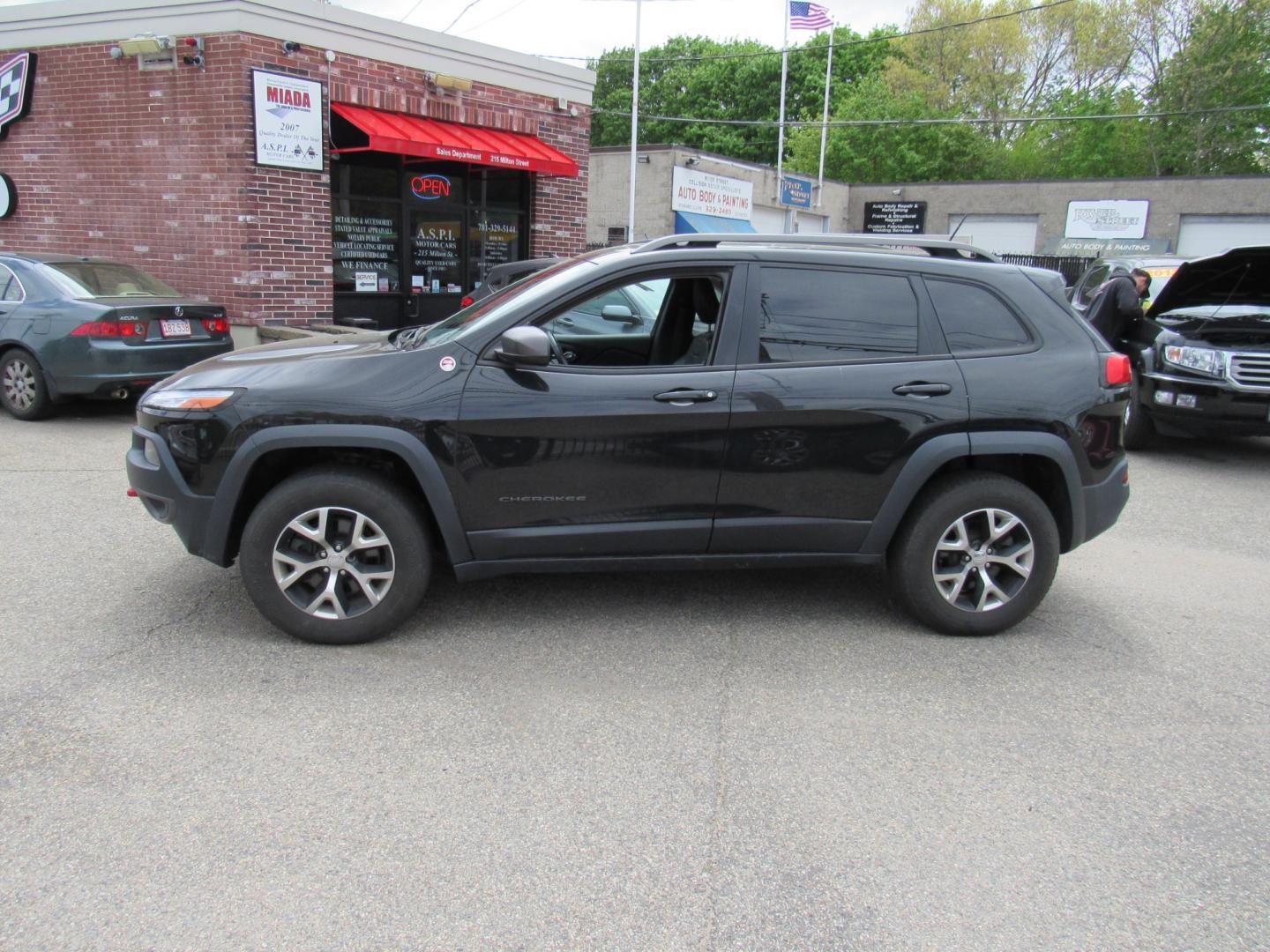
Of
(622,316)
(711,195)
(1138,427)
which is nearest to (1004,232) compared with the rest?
(711,195)

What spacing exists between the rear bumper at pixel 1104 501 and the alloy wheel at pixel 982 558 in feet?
1.16

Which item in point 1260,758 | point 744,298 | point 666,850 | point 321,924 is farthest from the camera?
point 744,298

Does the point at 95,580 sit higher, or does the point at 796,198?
the point at 796,198

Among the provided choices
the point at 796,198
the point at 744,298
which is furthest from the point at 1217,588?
the point at 796,198

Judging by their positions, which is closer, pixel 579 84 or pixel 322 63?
pixel 322 63

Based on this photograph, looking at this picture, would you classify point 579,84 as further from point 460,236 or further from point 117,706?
point 117,706

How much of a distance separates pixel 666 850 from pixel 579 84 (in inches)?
571

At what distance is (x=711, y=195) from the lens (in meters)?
29.0

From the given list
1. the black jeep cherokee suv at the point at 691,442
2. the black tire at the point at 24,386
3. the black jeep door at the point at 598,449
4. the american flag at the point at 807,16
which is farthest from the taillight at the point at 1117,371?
the american flag at the point at 807,16

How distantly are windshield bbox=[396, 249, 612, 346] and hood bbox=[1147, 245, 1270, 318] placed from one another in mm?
6904

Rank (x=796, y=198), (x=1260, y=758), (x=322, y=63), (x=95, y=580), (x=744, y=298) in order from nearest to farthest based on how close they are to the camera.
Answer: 1. (x=1260, y=758)
2. (x=744, y=298)
3. (x=95, y=580)
4. (x=322, y=63)
5. (x=796, y=198)

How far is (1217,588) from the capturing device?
207 inches

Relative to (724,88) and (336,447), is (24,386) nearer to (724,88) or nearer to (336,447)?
(336,447)

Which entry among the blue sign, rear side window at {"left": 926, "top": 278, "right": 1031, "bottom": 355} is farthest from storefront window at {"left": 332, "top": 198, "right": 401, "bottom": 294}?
the blue sign
